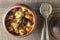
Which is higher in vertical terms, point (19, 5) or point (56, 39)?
point (19, 5)

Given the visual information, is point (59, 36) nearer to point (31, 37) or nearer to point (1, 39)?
point (31, 37)

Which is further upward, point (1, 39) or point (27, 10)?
point (27, 10)

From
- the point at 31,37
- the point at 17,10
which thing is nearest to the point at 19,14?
the point at 17,10

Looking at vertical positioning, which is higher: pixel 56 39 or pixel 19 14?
pixel 19 14

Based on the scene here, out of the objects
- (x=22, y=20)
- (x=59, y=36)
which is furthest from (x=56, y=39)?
(x=22, y=20)

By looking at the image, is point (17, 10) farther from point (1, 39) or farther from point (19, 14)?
point (1, 39)

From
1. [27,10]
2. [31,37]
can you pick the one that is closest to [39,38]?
[31,37]

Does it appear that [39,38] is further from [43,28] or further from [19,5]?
[19,5]
